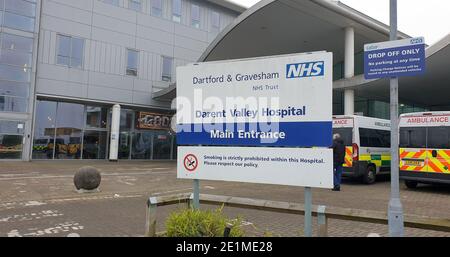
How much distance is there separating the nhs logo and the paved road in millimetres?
2507

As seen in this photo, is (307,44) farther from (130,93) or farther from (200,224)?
(200,224)

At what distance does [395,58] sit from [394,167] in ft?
4.50

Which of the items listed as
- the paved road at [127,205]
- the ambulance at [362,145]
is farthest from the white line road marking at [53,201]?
the ambulance at [362,145]

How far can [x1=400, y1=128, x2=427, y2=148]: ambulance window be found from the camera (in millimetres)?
12753

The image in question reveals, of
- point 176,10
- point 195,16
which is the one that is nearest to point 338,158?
point 176,10

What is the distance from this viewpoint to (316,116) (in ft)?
15.0

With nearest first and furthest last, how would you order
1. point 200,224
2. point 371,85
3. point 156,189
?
point 200,224 < point 156,189 < point 371,85

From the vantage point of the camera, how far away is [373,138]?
602 inches

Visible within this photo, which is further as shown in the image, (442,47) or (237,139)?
(442,47)

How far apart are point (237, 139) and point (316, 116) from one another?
1.09m

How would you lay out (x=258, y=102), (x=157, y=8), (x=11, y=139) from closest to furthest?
(x=258, y=102)
(x=11, y=139)
(x=157, y=8)

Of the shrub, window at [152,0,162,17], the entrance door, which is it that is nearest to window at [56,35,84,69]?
the entrance door

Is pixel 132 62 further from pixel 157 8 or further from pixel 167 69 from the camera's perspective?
pixel 157 8
